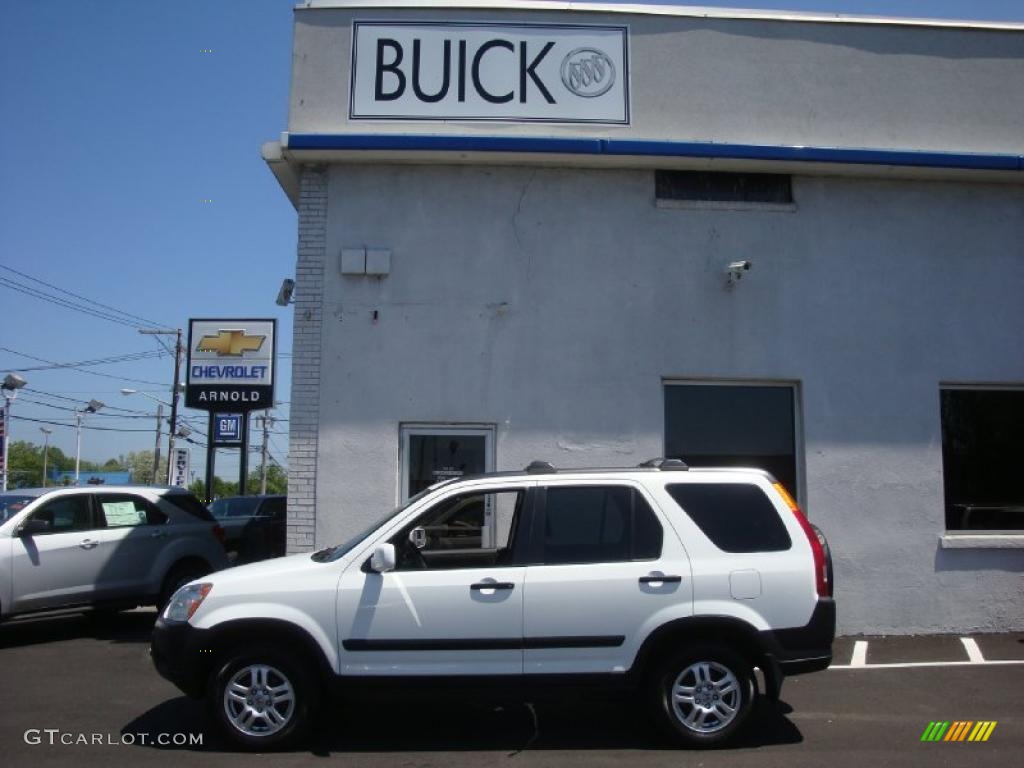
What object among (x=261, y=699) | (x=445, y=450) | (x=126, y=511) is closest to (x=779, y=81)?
(x=445, y=450)

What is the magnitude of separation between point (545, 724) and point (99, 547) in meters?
6.13

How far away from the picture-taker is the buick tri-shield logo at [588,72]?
10.4 metres

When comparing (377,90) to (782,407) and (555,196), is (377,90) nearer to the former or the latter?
(555,196)

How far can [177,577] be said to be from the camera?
11047 mm

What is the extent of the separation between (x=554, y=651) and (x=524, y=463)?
3995mm

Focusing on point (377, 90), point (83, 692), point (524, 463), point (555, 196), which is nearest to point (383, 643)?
point (83, 692)

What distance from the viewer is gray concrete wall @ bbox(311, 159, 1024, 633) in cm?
977

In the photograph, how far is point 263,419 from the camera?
58.8 metres

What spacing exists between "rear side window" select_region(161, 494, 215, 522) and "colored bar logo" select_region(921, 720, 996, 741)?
873cm

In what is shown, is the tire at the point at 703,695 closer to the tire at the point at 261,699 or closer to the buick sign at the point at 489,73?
the tire at the point at 261,699

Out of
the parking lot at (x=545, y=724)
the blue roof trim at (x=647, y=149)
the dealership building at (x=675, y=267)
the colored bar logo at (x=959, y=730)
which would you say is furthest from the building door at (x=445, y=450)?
the colored bar logo at (x=959, y=730)

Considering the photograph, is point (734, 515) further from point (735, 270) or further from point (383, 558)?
point (735, 270)

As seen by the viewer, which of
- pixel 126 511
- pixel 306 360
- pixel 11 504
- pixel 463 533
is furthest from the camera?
pixel 126 511

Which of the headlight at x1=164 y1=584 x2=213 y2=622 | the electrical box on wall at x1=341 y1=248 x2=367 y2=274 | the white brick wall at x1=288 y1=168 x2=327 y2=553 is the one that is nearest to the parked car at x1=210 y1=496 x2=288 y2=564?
the white brick wall at x1=288 y1=168 x2=327 y2=553
